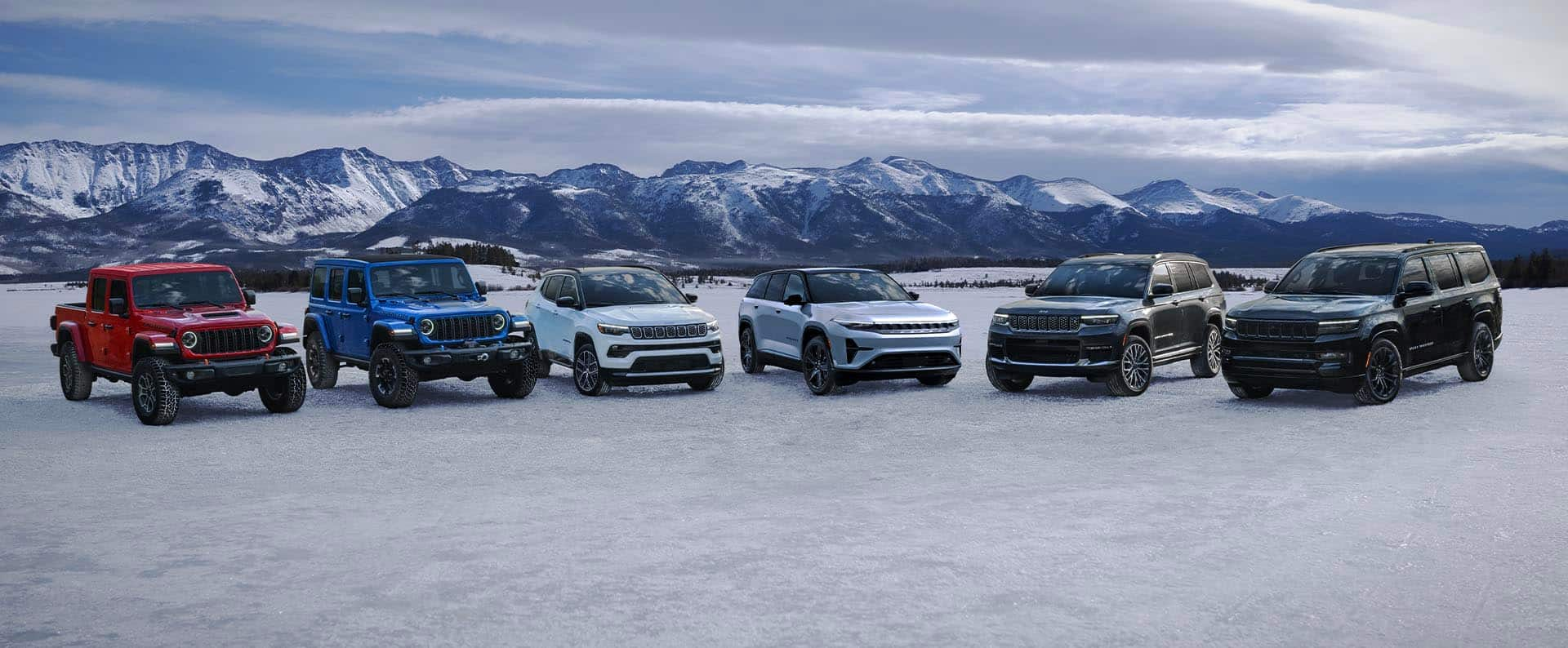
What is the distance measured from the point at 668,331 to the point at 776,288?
301 cm

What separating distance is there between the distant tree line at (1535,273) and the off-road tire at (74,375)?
62.6 meters

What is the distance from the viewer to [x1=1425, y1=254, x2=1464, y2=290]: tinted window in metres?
17.1

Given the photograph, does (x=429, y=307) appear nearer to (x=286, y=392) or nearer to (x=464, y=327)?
(x=464, y=327)

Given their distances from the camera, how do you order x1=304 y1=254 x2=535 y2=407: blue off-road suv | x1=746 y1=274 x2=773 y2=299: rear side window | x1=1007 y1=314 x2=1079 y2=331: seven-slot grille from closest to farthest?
x1=304 y1=254 x2=535 y2=407: blue off-road suv → x1=1007 y1=314 x2=1079 y2=331: seven-slot grille → x1=746 y1=274 x2=773 y2=299: rear side window

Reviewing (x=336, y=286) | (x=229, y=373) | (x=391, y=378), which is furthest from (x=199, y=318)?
(x=336, y=286)

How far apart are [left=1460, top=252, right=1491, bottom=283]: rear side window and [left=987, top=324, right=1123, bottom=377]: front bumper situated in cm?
534

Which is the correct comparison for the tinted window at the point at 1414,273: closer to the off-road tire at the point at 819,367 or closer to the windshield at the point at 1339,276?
the windshield at the point at 1339,276

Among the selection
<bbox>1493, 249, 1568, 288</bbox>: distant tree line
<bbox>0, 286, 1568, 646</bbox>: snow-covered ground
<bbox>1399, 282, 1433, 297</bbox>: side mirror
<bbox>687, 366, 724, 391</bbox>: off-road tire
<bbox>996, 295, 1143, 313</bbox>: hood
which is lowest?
<bbox>1493, 249, 1568, 288</bbox>: distant tree line

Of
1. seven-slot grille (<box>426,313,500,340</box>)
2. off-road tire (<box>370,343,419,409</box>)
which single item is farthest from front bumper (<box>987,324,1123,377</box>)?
off-road tire (<box>370,343,419,409</box>)

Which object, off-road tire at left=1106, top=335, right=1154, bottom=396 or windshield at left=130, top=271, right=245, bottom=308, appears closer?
windshield at left=130, top=271, right=245, bottom=308

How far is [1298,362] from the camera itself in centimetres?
1524

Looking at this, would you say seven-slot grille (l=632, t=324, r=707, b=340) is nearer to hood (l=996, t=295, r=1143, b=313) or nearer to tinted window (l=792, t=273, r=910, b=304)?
tinted window (l=792, t=273, r=910, b=304)

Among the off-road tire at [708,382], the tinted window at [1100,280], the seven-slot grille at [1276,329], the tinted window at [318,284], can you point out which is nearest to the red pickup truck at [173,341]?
the tinted window at [318,284]

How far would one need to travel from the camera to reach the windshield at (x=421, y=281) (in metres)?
17.4
